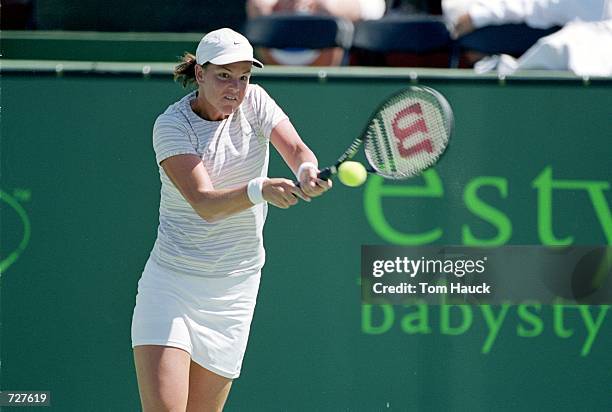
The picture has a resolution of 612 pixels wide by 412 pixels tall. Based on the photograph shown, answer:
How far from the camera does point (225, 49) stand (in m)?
3.41

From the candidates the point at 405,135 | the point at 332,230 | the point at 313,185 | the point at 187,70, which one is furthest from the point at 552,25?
the point at 313,185

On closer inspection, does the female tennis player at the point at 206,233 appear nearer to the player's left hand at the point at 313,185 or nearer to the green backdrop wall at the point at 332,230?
the player's left hand at the point at 313,185

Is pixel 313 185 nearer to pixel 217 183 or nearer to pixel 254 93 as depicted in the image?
pixel 217 183

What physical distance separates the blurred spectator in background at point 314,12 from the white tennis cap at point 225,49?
1.79m

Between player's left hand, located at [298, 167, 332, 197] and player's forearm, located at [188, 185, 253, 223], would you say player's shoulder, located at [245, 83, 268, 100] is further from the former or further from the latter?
player's left hand, located at [298, 167, 332, 197]

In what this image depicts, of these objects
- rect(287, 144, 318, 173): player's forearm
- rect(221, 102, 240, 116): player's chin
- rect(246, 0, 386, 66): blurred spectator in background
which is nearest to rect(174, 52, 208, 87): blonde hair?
rect(221, 102, 240, 116): player's chin

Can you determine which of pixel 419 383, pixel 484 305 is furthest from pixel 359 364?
pixel 484 305

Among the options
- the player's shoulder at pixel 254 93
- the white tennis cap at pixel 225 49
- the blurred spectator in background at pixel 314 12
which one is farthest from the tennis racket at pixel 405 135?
the blurred spectator in background at pixel 314 12

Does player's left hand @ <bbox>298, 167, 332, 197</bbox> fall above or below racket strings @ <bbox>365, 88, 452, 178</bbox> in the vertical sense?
below

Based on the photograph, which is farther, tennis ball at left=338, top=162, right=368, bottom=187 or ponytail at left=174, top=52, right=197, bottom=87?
ponytail at left=174, top=52, right=197, bottom=87

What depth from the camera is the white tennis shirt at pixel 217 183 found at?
11.7 feet

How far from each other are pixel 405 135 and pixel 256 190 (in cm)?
57

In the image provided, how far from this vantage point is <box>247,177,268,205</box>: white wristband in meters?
3.27

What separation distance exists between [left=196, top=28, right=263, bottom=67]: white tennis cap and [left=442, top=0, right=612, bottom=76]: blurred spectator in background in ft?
4.90
